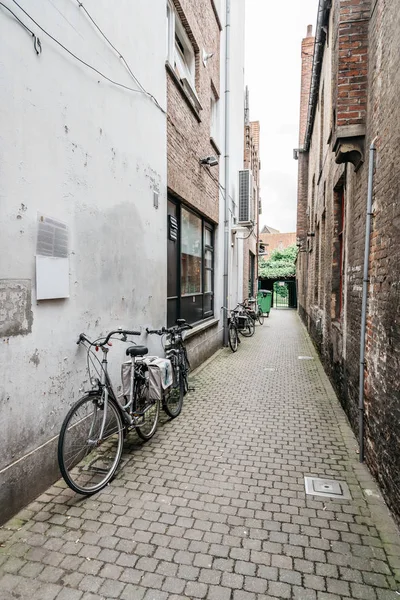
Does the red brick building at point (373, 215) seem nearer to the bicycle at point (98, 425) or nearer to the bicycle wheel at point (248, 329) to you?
the bicycle at point (98, 425)

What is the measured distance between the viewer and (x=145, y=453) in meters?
3.71

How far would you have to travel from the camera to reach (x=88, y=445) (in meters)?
3.26

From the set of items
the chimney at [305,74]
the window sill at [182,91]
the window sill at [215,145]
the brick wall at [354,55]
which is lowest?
the brick wall at [354,55]

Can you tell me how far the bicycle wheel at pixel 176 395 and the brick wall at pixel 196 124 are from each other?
2.85 meters

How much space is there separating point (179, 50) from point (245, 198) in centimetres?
578

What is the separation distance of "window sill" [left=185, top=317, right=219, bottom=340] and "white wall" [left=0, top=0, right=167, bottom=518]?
6.53ft

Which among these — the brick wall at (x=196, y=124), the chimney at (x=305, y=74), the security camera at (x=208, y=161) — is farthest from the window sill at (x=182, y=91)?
the chimney at (x=305, y=74)

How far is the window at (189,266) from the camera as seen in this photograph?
6312mm

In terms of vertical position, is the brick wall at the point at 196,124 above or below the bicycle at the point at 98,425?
above

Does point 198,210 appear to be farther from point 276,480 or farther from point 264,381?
point 276,480

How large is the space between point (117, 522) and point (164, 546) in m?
0.43

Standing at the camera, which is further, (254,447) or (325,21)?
(325,21)

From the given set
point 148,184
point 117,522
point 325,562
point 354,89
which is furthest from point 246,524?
point 354,89

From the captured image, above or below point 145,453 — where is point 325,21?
above
